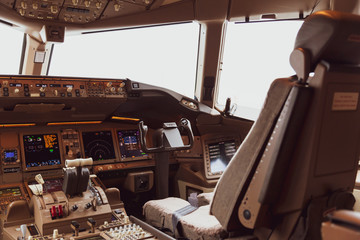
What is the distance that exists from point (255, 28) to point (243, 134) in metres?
1.13

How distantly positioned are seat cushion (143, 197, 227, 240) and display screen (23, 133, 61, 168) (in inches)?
44.1

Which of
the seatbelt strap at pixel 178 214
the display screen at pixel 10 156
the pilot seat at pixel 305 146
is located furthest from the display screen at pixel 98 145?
the pilot seat at pixel 305 146

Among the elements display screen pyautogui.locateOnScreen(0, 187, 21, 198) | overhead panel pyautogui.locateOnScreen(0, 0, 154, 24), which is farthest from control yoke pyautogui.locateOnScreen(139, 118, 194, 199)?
overhead panel pyautogui.locateOnScreen(0, 0, 154, 24)

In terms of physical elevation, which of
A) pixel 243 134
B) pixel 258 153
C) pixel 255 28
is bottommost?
pixel 243 134

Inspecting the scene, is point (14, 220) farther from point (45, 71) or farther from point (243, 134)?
point (243, 134)

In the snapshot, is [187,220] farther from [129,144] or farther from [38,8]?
[38,8]

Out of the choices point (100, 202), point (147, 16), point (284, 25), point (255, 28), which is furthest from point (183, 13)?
point (100, 202)

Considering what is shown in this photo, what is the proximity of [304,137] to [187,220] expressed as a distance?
30.2 inches

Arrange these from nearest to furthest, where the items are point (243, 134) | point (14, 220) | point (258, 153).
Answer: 1. point (258, 153)
2. point (14, 220)
3. point (243, 134)

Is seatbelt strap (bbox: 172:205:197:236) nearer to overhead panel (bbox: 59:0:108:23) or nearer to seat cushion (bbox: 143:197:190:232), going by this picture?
seat cushion (bbox: 143:197:190:232)

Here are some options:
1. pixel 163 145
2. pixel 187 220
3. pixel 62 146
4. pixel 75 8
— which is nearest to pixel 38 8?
pixel 75 8

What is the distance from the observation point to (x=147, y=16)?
141 inches

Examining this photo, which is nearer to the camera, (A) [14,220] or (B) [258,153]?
(B) [258,153]

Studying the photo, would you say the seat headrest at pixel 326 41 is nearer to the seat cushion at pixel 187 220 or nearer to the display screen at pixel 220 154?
the seat cushion at pixel 187 220
